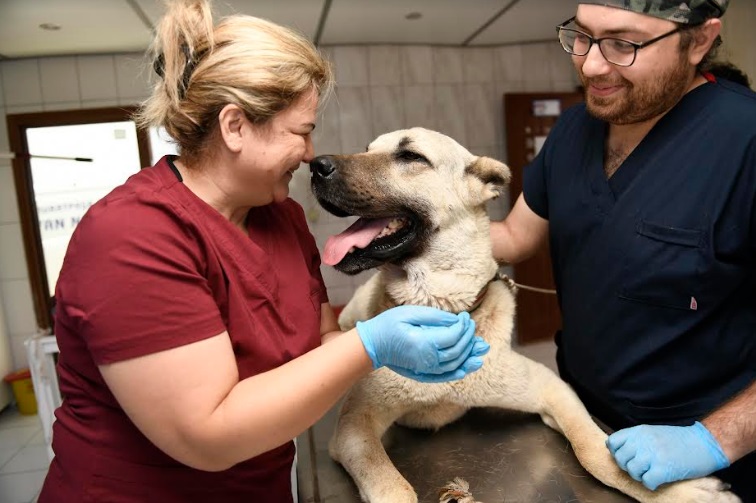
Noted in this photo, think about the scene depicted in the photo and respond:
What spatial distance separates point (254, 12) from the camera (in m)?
2.76

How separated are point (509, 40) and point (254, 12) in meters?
2.20

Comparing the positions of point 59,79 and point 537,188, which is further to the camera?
point 59,79

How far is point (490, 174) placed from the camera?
4.17 ft

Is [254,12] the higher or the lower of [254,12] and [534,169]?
the higher

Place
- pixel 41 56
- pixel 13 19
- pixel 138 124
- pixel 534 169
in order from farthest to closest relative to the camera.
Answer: pixel 41 56, pixel 13 19, pixel 534 169, pixel 138 124

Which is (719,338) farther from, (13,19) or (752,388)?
(13,19)

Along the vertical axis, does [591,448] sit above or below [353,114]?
below

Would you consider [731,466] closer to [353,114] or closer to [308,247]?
[308,247]

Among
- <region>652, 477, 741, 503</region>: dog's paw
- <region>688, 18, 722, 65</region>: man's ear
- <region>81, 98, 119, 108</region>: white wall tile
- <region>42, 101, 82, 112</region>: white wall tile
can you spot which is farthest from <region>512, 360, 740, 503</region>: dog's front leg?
<region>42, 101, 82, 112</region>: white wall tile

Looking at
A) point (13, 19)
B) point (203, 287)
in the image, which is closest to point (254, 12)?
point (13, 19)

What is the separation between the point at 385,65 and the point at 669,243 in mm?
3357

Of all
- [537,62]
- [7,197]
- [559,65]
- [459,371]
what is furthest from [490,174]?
[7,197]

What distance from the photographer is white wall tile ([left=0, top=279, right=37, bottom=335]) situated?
3814 millimetres

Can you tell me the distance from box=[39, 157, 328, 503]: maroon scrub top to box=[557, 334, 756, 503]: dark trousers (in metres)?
0.71
